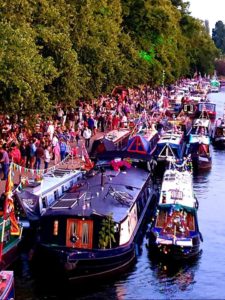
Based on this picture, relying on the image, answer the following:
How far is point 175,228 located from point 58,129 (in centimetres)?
1821

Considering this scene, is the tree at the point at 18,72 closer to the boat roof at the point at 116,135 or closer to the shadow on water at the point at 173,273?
the shadow on water at the point at 173,273

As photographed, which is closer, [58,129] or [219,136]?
[58,129]

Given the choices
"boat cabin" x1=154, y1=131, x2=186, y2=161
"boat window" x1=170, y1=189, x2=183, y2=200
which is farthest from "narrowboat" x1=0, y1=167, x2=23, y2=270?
"boat cabin" x1=154, y1=131, x2=186, y2=161

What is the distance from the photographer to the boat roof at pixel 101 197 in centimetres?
2952

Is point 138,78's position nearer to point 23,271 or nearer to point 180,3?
point 23,271

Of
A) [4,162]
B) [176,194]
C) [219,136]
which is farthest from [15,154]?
[219,136]

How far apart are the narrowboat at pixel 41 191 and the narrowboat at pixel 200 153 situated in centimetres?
1820

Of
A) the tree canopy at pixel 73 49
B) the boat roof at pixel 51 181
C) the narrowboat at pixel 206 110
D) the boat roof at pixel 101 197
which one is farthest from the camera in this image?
the narrowboat at pixel 206 110

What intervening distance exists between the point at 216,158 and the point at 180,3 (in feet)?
235

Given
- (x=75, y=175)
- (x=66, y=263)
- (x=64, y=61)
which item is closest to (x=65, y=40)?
(x=64, y=61)

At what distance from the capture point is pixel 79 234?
2869 centimetres

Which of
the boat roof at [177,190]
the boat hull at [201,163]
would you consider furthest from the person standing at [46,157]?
the boat hull at [201,163]

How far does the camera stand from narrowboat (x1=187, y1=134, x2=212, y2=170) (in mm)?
55094

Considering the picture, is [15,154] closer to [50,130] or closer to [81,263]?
[50,130]
